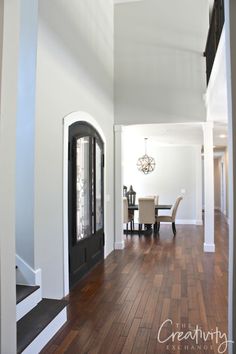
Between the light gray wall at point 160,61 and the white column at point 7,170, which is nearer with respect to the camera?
the white column at point 7,170

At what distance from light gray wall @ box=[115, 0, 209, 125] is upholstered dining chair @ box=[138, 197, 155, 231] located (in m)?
2.37

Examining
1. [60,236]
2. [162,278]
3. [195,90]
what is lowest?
[162,278]

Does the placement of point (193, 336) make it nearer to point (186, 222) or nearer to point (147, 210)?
point (147, 210)

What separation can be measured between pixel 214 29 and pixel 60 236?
3.93 meters

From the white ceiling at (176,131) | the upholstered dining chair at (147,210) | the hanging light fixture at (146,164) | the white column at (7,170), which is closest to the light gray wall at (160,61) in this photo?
the white ceiling at (176,131)

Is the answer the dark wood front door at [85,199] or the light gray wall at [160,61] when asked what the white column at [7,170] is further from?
the light gray wall at [160,61]

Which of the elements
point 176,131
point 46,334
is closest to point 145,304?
point 46,334

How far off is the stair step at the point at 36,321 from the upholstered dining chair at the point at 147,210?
504 centimetres

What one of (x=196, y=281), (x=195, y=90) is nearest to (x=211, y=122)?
(x=195, y=90)

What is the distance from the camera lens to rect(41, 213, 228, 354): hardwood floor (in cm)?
250

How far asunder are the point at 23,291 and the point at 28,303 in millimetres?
116

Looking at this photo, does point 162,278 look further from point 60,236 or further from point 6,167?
point 6,167

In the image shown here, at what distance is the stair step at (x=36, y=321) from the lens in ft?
7.23

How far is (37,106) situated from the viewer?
294 centimetres
